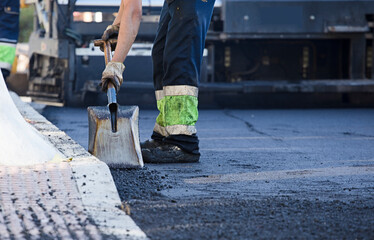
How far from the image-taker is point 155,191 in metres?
3.57

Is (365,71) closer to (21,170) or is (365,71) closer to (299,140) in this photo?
(299,140)

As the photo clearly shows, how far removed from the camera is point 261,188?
3.79 metres

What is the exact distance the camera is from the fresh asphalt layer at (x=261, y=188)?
284 cm

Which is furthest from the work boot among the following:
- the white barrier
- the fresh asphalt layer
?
the white barrier

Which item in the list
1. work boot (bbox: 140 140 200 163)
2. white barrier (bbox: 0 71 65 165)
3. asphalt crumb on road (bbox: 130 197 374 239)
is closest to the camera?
asphalt crumb on road (bbox: 130 197 374 239)

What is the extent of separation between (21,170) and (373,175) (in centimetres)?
194

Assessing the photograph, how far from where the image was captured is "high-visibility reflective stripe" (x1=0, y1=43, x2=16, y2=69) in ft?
26.5

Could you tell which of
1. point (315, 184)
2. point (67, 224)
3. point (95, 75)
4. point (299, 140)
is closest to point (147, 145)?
point (315, 184)

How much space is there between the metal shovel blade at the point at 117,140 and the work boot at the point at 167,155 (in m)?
0.42

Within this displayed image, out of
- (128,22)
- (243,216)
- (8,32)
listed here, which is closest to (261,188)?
(243,216)

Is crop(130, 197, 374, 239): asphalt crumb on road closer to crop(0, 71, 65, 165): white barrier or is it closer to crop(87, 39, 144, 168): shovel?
crop(0, 71, 65, 165): white barrier

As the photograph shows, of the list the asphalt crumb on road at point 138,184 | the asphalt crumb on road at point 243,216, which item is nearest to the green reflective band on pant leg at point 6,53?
the asphalt crumb on road at point 138,184

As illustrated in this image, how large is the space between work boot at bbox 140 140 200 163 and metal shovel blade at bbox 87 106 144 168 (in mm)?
417

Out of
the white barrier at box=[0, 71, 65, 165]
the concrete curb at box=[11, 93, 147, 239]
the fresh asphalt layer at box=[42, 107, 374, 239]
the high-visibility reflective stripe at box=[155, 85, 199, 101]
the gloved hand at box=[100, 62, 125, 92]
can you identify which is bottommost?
the fresh asphalt layer at box=[42, 107, 374, 239]
